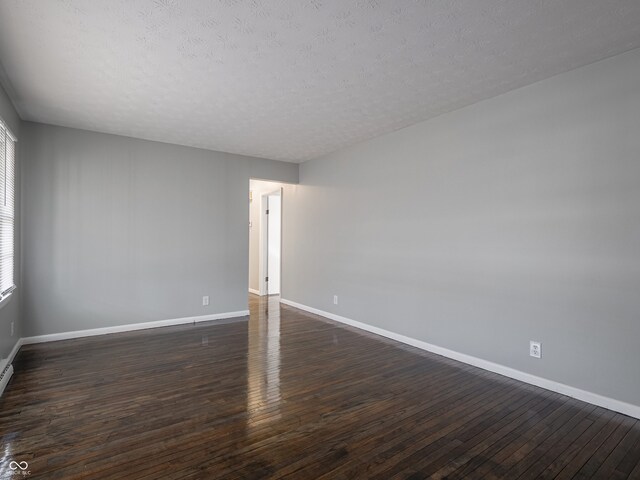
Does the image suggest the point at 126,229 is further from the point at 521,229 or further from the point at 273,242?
the point at 521,229

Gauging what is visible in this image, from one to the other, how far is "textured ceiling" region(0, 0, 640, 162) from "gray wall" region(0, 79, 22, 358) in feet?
0.45

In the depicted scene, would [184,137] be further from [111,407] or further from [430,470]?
[430,470]

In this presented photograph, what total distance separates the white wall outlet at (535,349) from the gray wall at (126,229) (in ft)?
12.9

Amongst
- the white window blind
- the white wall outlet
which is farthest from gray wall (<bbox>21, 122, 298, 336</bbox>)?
the white wall outlet

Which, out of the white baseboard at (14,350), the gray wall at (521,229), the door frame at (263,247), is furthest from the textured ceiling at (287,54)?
the door frame at (263,247)

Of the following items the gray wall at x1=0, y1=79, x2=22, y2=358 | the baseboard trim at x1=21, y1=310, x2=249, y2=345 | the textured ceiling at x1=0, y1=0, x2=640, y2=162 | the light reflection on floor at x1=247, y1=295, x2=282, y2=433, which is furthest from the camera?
the baseboard trim at x1=21, y1=310, x2=249, y2=345

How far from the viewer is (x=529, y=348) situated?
304 cm

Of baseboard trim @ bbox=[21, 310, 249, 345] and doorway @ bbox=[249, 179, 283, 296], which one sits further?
doorway @ bbox=[249, 179, 283, 296]

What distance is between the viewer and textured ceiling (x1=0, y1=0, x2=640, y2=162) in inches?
80.5

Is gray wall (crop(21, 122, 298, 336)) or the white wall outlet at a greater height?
gray wall (crop(21, 122, 298, 336))

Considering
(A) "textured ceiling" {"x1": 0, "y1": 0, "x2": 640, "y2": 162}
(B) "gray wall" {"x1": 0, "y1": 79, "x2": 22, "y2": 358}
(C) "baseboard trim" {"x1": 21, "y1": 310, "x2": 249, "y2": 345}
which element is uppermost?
(A) "textured ceiling" {"x1": 0, "y1": 0, "x2": 640, "y2": 162}

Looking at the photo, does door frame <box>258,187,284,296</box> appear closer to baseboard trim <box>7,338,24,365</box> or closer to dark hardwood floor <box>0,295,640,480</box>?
dark hardwood floor <box>0,295,640,480</box>

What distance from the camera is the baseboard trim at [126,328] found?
160 inches

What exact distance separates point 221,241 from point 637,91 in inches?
190
